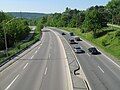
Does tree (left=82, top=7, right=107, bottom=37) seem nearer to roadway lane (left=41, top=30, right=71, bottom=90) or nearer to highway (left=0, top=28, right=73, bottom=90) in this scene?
highway (left=0, top=28, right=73, bottom=90)

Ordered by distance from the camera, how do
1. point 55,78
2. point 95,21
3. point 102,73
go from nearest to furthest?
point 55,78 → point 102,73 → point 95,21

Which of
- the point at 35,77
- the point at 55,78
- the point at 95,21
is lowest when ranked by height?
the point at 35,77

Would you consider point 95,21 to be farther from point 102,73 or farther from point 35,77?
point 35,77

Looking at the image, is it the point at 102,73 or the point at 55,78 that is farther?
the point at 102,73

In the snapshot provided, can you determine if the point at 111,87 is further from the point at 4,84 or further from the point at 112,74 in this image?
the point at 4,84

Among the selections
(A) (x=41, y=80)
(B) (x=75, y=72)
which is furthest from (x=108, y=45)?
(A) (x=41, y=80)

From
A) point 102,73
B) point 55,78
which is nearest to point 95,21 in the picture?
point 102,73

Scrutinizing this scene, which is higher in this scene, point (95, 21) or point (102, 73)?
point (95, 21)

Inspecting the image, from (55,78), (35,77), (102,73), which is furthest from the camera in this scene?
(102,73)

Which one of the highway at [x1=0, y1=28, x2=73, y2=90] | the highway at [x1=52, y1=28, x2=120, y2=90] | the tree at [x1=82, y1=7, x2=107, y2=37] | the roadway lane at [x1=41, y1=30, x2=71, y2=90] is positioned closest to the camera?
the roadway lane at [x1=41, y1=30, x2=71, y2=90]

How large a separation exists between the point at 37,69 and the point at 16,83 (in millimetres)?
9241

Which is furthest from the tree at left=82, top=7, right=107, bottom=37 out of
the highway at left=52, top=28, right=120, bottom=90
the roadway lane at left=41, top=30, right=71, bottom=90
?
the roadway lane at left=41, top=30, right=71, bottom=90

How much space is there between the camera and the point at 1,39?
305ft

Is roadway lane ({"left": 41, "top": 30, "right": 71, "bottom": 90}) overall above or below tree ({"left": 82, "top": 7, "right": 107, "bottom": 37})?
below
